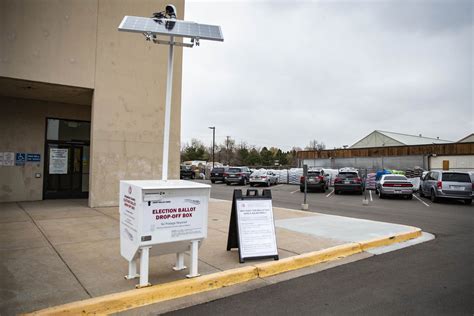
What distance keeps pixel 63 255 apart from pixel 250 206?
332cm

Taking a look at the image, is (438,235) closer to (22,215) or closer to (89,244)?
(89,244)

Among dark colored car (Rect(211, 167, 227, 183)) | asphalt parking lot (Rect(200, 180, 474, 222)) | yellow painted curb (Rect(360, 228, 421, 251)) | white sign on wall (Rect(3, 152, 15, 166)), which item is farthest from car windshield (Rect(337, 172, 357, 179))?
white sign on wall (Rect(3, 152, 15, 166))

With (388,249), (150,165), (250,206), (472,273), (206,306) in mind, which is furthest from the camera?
(150,165)

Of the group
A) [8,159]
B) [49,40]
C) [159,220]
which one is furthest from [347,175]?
[159,220]

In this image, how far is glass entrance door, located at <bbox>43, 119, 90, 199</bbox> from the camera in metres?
13.0

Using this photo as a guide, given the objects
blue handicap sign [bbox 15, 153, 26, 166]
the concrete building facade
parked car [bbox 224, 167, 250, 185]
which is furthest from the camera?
parked car [bbox 224, 167, 250, 185]

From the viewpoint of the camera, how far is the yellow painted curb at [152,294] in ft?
12.6

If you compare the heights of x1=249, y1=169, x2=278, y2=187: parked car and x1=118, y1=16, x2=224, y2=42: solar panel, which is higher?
x1=118, y1=16, x2=224, y2=42: solar panel

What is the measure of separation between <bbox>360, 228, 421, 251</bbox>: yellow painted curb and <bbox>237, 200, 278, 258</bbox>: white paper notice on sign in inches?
88.3

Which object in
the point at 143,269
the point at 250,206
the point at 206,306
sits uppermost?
the point at 250,206

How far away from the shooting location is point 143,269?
4.49m

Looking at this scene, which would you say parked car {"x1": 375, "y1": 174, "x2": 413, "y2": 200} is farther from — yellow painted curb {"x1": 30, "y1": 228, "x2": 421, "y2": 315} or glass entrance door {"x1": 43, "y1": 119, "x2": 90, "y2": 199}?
glass entrance door {"x1": 43, "y1": 119, "x2": 90, "y2": 199}

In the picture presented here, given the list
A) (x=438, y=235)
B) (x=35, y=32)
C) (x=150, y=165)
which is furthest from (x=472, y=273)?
(x=35, y=32)

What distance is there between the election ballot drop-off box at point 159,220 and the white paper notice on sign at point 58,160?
32.1 ft
